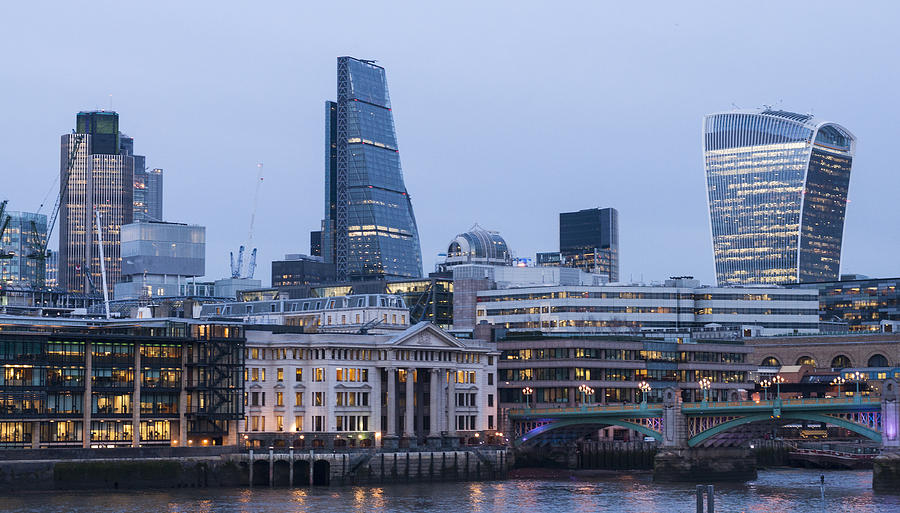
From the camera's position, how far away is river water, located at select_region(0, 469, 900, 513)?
472ft

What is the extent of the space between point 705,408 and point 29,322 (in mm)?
77656

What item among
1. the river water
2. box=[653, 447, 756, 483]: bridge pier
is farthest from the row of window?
box=[653, 447, 756, 483]: bridge pier

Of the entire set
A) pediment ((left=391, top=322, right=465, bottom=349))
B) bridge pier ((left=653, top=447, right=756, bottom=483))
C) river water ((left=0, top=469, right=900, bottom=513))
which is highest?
pediment ((left=391, top=322, right=465, bottom=349))

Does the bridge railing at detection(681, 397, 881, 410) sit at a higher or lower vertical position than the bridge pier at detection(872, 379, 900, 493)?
higher

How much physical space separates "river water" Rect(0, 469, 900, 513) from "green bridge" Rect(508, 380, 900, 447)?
7274mm

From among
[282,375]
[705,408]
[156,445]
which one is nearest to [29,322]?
[156,445]

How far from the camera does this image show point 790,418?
174 m

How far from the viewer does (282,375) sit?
7372 inches

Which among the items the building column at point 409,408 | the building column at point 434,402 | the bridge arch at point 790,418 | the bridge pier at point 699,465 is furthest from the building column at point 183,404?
the bridge arch at point 790,418

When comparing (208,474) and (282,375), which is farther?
(282,375)

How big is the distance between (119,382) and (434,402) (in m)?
43.6

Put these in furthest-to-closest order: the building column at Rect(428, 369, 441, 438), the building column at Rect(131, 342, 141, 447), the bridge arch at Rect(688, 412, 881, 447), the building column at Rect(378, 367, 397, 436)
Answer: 1. the building column at Rect(428, 369, 441, 438)
2. the building column at Rect(378, 367, 397, 436)
3. the building column at Rect(131, 342, 141, 447)
4. the bridge arch at Rect(688, 412, 881, 447)

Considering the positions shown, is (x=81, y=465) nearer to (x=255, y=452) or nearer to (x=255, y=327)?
(x=255, y=452)

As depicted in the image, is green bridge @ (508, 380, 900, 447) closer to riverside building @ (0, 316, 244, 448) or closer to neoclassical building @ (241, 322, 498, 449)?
neoclassical building @ (241, 322, 498, 449)
